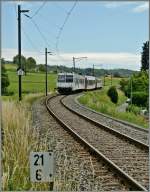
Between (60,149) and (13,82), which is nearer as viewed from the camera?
(60,149)

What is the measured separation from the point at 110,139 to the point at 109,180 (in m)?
6.88

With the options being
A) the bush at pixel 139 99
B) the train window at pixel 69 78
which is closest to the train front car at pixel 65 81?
the train window at pixel 69 78

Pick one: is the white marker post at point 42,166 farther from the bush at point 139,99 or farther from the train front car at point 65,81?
the train front car at point 65,81

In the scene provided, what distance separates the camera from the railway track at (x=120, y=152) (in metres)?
9.86

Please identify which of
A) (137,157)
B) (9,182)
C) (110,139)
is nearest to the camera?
(9,182)

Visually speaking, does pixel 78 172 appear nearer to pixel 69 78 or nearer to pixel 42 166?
pixel 42 166

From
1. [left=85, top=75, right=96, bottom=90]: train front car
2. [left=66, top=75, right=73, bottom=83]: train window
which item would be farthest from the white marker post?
[left=85, top=75, right=96, bottom=90]: train front car

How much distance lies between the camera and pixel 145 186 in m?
9.16

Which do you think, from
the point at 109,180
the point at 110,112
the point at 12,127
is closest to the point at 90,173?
the point at 109,180

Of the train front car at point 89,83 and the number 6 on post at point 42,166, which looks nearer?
the number 6 on post at point 42,166

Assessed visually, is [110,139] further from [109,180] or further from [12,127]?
[109,180]

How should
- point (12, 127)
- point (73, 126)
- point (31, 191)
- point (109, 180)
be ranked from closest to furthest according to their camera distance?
point (31, 191)
point (109, 180)
point (12, 127)
point (73, 126)

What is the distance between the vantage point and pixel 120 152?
13555 mm

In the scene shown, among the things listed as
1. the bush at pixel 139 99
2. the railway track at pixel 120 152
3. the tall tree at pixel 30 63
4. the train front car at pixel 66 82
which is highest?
the tall tree at pixel 30 63
